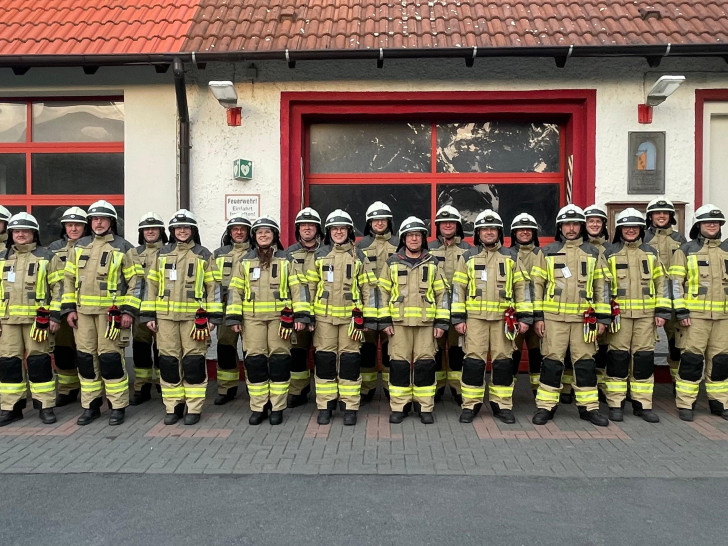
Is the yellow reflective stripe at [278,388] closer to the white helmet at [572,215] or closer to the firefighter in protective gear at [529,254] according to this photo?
the firefighter in protective gear at [529,254]

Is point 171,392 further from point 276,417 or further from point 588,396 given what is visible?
point 588,396

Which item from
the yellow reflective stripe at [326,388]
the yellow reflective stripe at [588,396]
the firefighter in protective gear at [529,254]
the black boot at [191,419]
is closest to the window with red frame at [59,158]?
the black boot at [191,419]

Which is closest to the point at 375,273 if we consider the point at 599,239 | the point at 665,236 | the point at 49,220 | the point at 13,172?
the point at 599,239

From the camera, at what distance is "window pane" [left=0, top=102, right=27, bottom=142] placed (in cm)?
806

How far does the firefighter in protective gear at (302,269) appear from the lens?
5.96 m

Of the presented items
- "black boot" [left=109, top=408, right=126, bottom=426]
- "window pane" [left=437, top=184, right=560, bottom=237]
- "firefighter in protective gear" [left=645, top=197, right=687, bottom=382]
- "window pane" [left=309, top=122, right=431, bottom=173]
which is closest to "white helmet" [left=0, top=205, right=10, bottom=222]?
"black boot" [left=109, top=408, right=126, bottom=426]

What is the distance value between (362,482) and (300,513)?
25.1 inches

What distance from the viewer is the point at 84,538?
3.41 m

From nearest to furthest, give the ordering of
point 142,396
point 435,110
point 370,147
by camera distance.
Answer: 1. point 142,396
2. point 435,110
3. point 370,147

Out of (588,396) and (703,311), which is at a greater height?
(703,311)

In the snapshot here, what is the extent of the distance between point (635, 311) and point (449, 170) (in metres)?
3.35

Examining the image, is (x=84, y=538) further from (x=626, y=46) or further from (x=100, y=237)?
(x=626, y=46)

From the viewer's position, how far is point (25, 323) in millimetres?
5695

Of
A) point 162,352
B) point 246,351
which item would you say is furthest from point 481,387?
point 162,352
